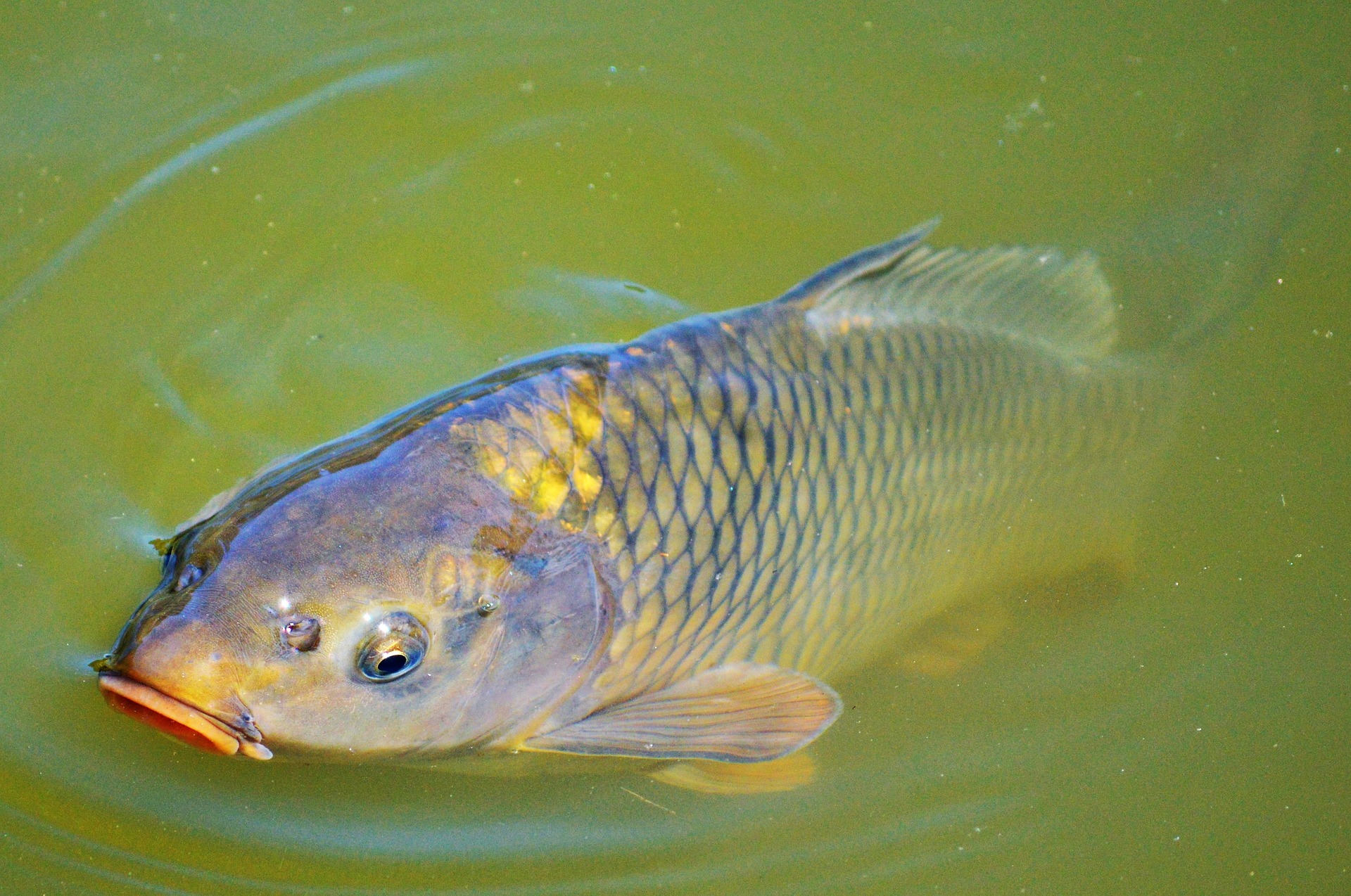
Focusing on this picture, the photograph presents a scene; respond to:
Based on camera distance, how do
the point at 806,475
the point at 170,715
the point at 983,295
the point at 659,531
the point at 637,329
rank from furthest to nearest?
the point at 637,329
the point at 983,295
the point at 806,475
the point at 659,531
the point at 170,715

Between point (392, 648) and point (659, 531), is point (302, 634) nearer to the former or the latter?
point (392, 648)

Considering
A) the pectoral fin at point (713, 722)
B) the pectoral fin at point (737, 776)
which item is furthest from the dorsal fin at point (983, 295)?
the pectoral fin at point (737, 776)

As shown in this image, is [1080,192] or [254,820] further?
[1080,192]

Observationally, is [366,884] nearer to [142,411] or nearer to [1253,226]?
[142,411]

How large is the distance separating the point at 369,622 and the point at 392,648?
63mm

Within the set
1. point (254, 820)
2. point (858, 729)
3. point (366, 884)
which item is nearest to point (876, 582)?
point (858, 729)

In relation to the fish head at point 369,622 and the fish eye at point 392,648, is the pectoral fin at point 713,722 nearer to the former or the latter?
the fish head at point 369,622

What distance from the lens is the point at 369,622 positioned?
73.5 inches

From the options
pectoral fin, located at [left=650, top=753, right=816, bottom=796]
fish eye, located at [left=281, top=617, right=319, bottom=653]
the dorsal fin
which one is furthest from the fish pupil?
the dorsal fin

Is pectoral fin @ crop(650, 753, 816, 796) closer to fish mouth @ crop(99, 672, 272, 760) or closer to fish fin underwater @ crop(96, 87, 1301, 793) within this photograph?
fish fin underwater @ crop(96, 87, 1301, 793)

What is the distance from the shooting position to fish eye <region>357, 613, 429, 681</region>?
6.15 feet

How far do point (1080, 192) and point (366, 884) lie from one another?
9.98 ft

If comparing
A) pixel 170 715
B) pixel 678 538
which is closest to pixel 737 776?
pixel 678 538

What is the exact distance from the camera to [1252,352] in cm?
326
